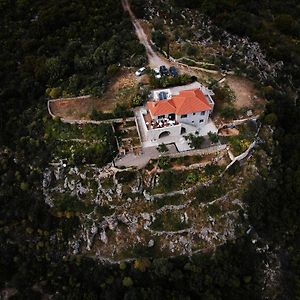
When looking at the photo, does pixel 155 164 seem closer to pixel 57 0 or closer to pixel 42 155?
pixel 42 155

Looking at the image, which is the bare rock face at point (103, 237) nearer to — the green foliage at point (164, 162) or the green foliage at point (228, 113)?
the green foliage at point (164, 162)

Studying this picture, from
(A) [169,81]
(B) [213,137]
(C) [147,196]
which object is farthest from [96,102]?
(B) [213,137]

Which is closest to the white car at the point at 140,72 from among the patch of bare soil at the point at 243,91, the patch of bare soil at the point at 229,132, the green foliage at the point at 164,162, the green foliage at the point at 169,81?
the green foliage at the point at 169,81

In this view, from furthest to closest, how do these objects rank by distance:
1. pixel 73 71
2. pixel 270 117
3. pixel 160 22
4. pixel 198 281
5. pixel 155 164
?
pixel 160 22 < pixel 73 71 < pixel 270 117 < pixel 155 164 < pixel 198 281

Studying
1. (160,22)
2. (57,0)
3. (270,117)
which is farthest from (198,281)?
(57,0)

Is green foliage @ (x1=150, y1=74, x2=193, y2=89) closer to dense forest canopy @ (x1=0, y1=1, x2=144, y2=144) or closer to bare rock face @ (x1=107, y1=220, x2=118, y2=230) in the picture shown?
dense forest canopy @ (x1=0, y1=1, x2=144, y2=144)

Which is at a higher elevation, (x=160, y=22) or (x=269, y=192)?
(x=160, y=22)

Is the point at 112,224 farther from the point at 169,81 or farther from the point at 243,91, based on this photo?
the point at 243,91
